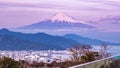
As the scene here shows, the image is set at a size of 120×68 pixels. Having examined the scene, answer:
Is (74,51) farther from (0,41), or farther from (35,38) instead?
(35,38)

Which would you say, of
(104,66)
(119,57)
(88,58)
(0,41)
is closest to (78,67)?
(104,66)

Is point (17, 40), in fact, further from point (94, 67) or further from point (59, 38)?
point (94, 67)

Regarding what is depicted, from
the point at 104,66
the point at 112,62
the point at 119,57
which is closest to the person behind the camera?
the point at 104,66

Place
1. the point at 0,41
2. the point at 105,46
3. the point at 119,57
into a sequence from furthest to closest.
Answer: the point at 0,41 → the point at 105,46 → the point at 119,57

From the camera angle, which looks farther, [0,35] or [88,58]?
[0,35]

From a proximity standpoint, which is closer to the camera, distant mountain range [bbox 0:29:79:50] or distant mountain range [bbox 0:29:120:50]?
distant mountain range [bbox 0:29:79:50]

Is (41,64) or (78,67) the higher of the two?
(78,67)

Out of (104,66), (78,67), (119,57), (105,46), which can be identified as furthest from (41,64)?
(78,67)

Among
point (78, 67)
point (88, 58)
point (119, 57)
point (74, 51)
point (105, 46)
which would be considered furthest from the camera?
point (105, 46)

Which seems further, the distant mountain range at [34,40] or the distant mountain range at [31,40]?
the distant mountain range at [34,40]
